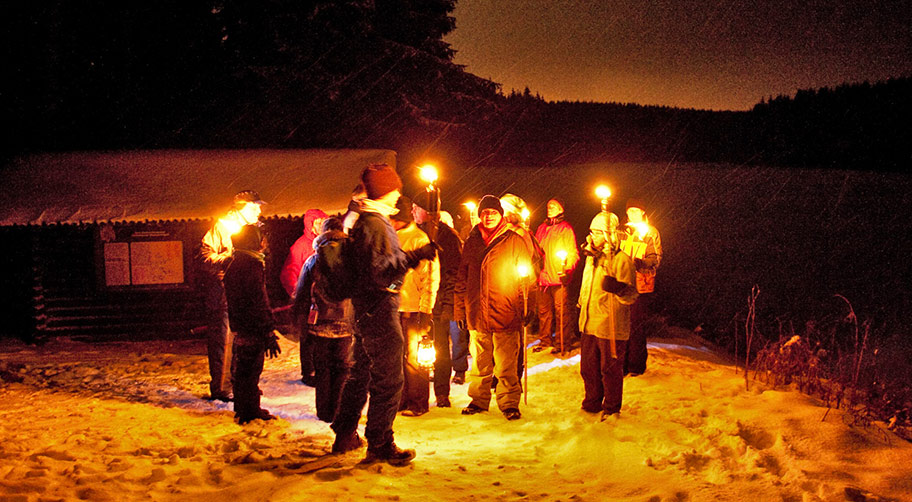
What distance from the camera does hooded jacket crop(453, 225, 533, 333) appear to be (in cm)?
633

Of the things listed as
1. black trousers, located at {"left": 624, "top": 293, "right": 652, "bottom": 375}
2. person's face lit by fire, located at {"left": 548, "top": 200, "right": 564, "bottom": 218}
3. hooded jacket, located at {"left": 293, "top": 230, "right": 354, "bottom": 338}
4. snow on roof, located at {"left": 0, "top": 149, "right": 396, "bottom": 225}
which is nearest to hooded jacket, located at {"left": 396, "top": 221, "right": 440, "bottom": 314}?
hooded jacket, located at {"left": 293, "top": 230, "right": 354, "bottom": 338}

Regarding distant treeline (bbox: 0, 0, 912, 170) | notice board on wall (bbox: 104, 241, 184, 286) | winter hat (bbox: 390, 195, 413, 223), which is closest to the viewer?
winter hat (bbox: 390, 195, 413, 223)

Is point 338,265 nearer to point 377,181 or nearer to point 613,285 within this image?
point 377,181

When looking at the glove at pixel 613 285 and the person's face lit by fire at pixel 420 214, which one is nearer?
the glove at pixel 613 285

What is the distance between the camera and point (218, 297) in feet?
22.7

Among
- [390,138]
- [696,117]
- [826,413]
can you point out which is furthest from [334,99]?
[696,117]

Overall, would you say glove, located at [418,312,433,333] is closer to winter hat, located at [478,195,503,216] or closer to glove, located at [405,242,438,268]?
winter hat, located at [478,195,503,216]

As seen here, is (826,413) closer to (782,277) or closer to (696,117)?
(782,277)

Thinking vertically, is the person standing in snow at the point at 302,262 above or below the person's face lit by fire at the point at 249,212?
below

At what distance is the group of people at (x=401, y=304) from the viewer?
4.70 meters

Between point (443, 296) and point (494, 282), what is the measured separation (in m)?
0.68

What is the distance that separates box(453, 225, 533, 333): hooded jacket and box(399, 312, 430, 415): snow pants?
1.93 feet

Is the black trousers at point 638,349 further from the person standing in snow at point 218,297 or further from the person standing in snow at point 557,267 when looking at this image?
the person standing in snow at point 218,297

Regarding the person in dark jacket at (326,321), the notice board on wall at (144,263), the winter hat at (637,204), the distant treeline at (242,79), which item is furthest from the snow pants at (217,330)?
the distant treeline at (242,79)
